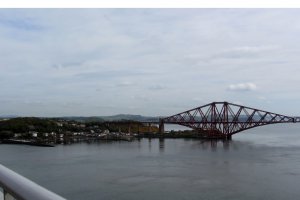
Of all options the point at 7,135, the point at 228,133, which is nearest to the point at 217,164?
the point at 228,133

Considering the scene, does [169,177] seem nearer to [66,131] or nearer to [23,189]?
[23,189]

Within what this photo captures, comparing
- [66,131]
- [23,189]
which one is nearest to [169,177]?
[23,189]

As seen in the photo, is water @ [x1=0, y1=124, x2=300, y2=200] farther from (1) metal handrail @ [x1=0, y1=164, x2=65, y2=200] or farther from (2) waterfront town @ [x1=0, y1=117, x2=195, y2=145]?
(2) waterfront town @ [x1=0, y1=117, x2=195, y2=145]

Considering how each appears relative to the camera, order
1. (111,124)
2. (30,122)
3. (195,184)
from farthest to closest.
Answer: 1. (111,124)
2. (30,122)
3. (195,184)

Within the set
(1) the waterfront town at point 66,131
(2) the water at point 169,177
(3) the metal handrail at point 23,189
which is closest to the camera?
(3) the metal handrail at point 23,189

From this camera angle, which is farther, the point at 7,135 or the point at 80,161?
the point at 7,135

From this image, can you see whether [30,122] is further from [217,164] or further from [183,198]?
[183,198]

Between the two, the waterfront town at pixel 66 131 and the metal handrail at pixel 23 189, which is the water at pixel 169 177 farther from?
the waterfront town at pixel 66 131

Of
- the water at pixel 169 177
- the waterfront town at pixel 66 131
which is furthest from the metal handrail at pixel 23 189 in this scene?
the waterfront town at pixel 66 131

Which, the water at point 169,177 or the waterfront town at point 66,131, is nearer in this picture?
the water at point 169,177
